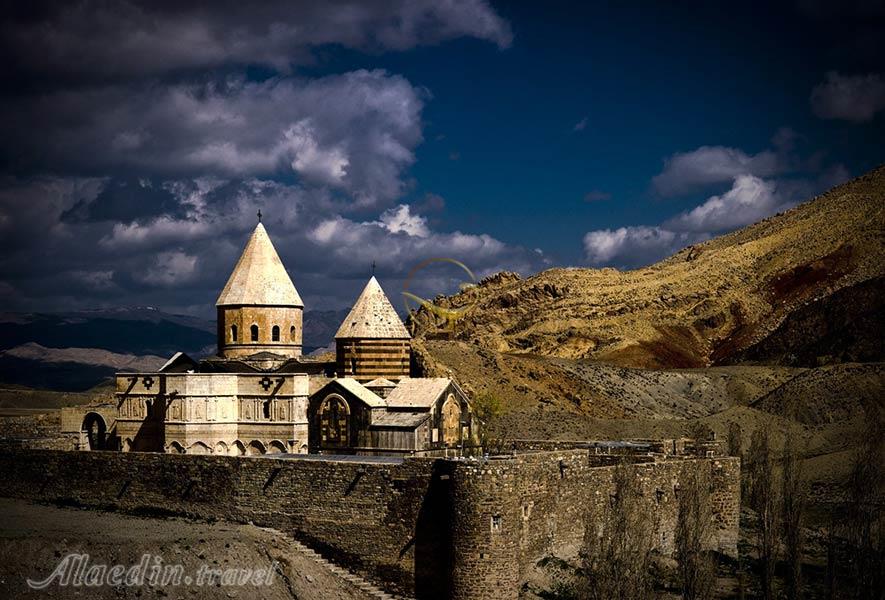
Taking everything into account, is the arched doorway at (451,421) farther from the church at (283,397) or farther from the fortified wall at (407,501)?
the fortified wall at (407,501)

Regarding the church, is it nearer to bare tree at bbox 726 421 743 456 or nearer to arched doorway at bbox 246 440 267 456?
arched doorway at bbox 246 440 267 456

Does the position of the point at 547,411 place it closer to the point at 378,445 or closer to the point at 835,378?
the point at 835,378

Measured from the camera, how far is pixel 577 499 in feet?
106

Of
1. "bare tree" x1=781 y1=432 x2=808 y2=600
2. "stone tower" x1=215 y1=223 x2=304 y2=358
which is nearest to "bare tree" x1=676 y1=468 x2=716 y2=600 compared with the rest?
"bare tree" x1=781 y1=432 x2=808 y2=600

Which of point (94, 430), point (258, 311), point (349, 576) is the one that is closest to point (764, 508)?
point (349, 576)

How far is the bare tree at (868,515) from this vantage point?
31452mm

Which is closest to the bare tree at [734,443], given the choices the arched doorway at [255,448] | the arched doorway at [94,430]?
the arched doorway at [255,448]

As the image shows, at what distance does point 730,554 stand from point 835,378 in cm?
3458

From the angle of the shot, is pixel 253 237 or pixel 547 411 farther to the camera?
pixel 547 411

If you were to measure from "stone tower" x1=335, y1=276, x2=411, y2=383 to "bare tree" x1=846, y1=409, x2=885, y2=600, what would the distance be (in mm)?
16409

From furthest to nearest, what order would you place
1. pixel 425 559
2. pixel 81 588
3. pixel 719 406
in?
1. pixel 719 406
2. pixel 425 559
3. pixel 81 588

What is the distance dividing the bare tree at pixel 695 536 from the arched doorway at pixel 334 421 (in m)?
11.9

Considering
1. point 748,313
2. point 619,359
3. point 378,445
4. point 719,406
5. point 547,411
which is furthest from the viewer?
point 748,313

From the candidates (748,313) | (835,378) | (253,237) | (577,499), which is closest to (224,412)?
(253,237)
